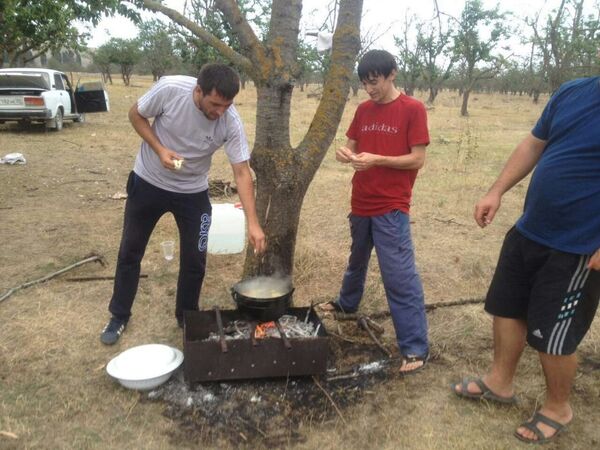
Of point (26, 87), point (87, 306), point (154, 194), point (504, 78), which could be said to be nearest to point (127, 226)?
point (154, 194)

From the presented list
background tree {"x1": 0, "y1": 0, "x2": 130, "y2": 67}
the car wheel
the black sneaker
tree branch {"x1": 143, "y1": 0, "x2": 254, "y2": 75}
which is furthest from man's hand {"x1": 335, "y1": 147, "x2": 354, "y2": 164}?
the car wheel

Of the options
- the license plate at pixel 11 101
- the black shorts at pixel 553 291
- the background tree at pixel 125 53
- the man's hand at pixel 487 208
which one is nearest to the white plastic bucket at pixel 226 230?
the man's hand at pixel 487 208

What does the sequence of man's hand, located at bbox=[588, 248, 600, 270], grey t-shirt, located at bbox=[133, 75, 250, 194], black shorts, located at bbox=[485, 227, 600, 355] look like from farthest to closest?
1. grey t-shirt, located at bbox=[133, 75, 250, 194]
2. black shorts, located at bbox=[485, 227, 600, 355]
3. man's hand, located at bbox=[588, 248, 600, 270]

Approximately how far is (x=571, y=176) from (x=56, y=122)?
12.9 metres

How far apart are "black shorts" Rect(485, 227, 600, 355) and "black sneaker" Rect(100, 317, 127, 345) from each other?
236 cm

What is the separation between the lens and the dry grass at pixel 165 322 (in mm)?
2441

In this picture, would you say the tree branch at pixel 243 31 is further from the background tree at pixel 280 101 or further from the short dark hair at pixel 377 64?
the short dark hair at pixel 377 64

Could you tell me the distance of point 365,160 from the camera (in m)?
2.75

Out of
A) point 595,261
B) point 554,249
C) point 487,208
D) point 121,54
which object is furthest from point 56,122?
point 121,54

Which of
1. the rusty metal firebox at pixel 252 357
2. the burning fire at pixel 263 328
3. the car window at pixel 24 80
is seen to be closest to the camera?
the rusty metal firebox at pixel 252 357

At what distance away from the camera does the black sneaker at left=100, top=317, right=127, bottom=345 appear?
3186 millimetres

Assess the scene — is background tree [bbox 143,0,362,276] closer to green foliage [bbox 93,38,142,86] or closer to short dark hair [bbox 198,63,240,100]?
short dark hair [bbox 198,63,240,100]

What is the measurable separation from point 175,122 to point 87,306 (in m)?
1.67

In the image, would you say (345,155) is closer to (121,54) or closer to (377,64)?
(377,64)
